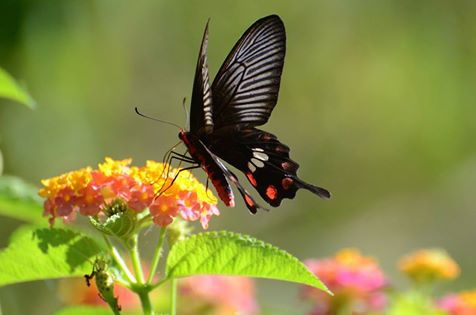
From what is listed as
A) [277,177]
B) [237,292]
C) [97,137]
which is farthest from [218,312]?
[97,137]

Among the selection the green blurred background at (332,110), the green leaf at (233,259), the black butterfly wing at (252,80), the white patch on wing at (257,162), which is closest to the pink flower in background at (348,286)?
the white patch on wing at (257,162)

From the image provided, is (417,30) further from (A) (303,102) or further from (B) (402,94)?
(A) (303,102)

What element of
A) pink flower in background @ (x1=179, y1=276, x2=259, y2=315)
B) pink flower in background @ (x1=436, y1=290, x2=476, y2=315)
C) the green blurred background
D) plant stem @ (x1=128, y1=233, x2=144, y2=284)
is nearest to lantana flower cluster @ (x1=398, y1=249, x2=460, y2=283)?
pink flower in background @ (x1=436, y1=290, x2=476, y2=315)

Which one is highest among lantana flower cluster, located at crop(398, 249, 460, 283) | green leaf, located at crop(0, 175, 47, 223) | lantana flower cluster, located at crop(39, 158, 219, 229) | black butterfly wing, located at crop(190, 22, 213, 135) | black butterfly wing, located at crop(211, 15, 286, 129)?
lantana flower cluster, located at crop(398, 249, 460, 283)

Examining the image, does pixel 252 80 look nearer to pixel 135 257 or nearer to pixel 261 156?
pixel 261 156

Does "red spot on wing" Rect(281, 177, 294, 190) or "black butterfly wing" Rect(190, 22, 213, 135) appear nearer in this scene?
"black butterfly wing" Rect(190, 22, 213, 135)

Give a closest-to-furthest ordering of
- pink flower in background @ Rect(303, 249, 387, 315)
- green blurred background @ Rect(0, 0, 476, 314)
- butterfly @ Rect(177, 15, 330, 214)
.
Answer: butterfly @ Rect(177, 15, 330, 214) → pink flower in background @ Rect(303, 249, 387, 315) → green blurred background @ Rect(0, 0, 476, 314)

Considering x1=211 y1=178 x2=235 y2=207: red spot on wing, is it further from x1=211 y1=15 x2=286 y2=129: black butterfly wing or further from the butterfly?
x1=211 y1=15 x2=286 y2=129: black butterfly wing
